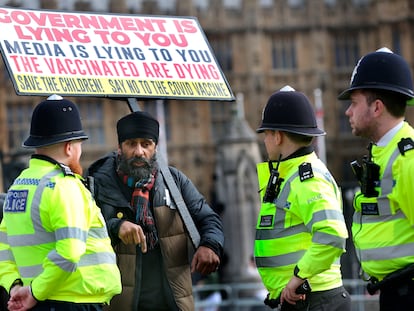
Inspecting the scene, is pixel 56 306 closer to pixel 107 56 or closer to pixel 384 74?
pixel 107 56

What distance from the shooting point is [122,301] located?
5930 mm

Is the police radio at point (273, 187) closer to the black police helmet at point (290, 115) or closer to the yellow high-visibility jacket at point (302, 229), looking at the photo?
the yellow high-visibility jacket at point (302, 229)

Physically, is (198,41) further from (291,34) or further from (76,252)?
(291,34)

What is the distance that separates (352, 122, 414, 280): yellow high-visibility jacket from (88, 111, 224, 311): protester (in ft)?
4.09

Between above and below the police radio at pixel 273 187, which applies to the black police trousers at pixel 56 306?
below

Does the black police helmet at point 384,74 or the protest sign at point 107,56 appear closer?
A: the black police helmet at point 384,74

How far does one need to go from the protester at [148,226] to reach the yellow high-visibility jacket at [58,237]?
23.4 inches

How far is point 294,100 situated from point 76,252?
1.38 m

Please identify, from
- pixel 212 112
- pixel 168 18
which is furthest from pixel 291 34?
pixel 168 18

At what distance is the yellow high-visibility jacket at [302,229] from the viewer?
518 centimetres

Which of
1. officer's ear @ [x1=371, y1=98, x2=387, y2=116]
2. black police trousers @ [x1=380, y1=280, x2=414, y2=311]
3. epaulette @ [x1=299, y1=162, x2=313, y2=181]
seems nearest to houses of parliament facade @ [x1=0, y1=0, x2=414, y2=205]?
epaulette @ [x1=299, y1=162, x2=313, y2=181]

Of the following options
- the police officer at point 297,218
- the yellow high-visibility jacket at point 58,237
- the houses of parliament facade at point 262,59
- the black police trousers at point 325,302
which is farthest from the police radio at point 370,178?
the houses of parliament facade at point 262,59

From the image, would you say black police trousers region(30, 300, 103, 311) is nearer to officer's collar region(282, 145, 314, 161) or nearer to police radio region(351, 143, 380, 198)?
officer's collar region(282, 145, 314, 161)

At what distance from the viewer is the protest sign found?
233 inches
